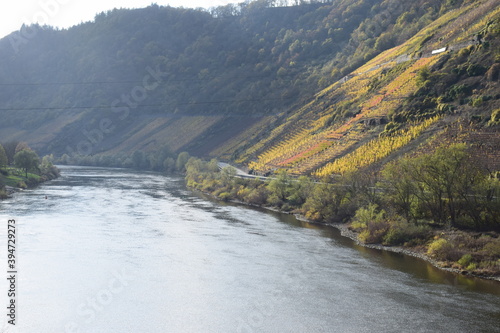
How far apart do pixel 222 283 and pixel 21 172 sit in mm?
73181

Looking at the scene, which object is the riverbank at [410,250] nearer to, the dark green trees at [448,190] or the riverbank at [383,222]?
the riverbank at [383,222]

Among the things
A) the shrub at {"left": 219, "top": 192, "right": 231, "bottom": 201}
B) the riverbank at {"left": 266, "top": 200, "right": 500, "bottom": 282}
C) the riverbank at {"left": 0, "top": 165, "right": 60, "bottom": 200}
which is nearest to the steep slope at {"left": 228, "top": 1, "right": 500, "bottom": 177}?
the shrub at {"left": 219, "top": 192, "right": 231, "bottom": 201}

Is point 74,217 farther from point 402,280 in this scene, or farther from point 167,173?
point 167,173

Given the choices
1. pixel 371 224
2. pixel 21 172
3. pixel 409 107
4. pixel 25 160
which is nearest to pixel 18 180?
pixel 25 160

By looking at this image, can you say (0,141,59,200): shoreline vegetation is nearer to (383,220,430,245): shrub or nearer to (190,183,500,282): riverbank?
(190,183,500,282): riverbank

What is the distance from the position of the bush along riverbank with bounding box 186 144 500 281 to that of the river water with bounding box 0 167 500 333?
2144 mm

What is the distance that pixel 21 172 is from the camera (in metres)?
94.8

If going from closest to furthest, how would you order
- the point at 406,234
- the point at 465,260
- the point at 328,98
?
the point at 465,260 → the point at 406,234 → the point at 328,98

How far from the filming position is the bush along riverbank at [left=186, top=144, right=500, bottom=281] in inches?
1484

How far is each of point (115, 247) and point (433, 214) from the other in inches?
1074

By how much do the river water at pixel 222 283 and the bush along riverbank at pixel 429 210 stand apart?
7.03ft

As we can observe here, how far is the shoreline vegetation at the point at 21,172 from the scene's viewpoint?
8106cm

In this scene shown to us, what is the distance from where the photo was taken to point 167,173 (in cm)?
12962

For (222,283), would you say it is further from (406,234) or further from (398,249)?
(406,234)
